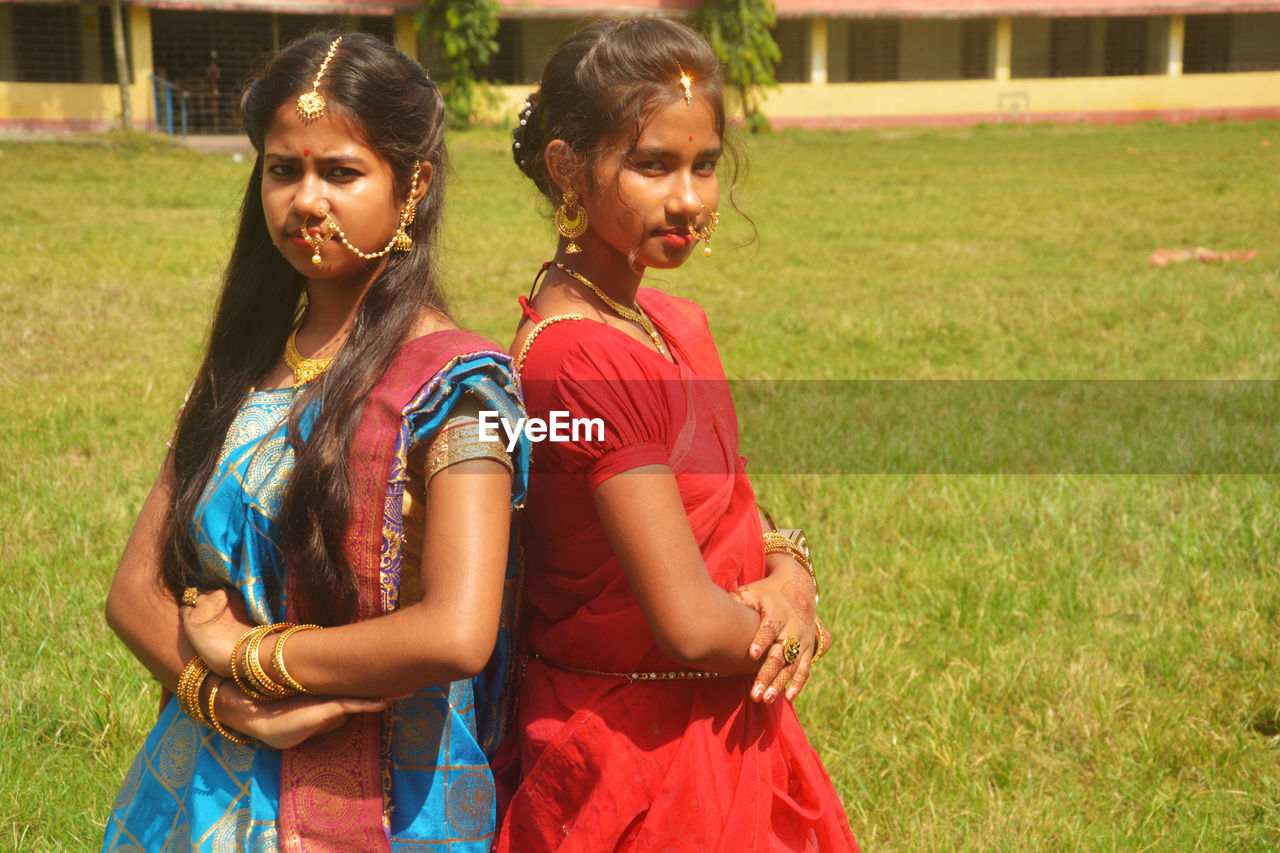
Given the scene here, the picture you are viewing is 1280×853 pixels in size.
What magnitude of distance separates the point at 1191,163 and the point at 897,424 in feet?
44.3

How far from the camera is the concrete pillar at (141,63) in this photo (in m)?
20.2

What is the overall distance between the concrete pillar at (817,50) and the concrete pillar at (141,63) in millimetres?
12583

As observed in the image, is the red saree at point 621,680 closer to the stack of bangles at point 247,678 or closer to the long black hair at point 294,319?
the long black hair at point 294,319

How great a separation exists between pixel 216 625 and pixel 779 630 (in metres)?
0.75

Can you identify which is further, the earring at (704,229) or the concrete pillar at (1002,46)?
the concrete pillar at (1002,46)

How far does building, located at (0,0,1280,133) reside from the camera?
20.4 m

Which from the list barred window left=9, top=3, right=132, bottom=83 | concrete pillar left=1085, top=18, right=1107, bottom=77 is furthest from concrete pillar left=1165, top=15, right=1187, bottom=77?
barred window left=9, top=3, right=132, bottom=83

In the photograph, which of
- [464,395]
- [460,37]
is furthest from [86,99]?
[464,395]

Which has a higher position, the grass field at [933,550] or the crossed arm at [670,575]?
the crossed arm at [670,575]

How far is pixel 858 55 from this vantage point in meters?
27.1

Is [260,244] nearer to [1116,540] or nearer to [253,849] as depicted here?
[253,849]

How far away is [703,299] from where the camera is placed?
8.12 metres

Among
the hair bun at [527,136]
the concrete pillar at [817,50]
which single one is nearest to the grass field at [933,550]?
the hair bun at [527,136]

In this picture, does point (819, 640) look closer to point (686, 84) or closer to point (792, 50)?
point (686, 84)
